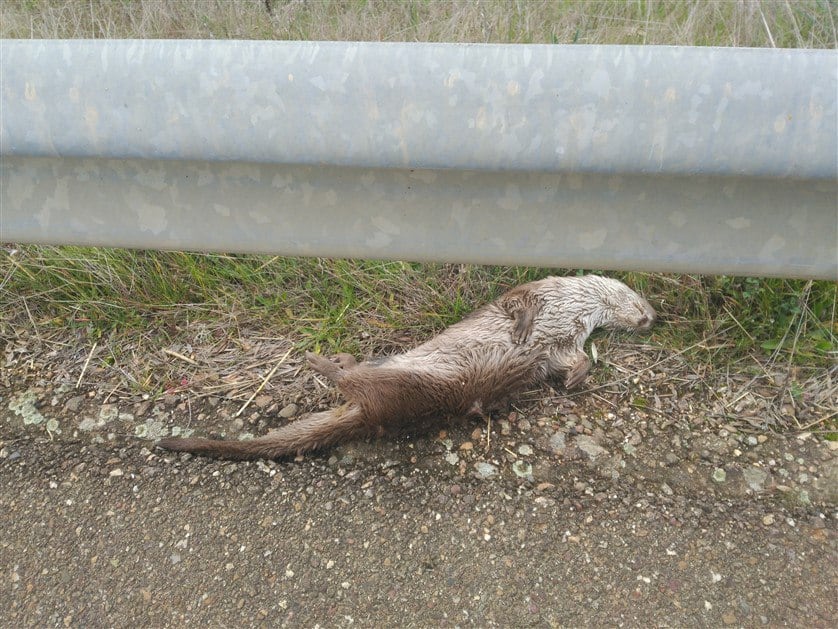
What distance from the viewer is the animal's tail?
2445 millimetres

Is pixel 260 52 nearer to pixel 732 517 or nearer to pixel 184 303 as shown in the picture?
pixel 184 303

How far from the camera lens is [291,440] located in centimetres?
248

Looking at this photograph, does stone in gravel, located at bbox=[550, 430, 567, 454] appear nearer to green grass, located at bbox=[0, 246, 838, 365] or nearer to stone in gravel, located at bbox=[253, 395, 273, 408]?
green grass, located at bbox=[0, 246, 838, 365]

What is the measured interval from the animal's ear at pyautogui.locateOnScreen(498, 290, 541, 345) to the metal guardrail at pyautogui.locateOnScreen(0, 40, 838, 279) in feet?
4.52

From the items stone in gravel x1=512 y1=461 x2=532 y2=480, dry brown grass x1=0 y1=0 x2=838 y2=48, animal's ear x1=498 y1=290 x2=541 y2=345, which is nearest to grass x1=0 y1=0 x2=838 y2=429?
animal's ear x1=498 y1=290 x2=541 y2=345

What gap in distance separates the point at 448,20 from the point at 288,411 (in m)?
3.13

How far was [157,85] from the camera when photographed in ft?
4.91

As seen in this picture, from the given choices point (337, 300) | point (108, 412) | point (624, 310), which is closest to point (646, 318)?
point (624, 310)

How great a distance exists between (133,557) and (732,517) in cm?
207

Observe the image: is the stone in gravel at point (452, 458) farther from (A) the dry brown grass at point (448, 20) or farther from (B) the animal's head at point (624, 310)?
(A) the dry brown grass at point (448, 20)

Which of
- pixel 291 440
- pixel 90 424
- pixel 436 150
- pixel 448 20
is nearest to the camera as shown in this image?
pixel 436 150

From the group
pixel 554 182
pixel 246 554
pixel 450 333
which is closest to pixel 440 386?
pixel 450 333

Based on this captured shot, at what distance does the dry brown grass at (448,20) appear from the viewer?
4.31 m

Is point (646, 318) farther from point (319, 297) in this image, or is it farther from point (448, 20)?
point (448, 20)
